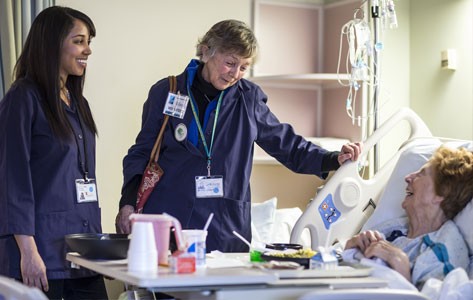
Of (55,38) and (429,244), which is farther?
(55,38)

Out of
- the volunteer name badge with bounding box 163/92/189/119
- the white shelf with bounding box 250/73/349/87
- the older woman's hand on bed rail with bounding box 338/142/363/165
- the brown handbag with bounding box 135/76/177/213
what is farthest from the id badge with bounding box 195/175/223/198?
the white shelf with bounding box 250/73/349/87

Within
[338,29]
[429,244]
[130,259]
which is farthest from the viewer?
[338,29]

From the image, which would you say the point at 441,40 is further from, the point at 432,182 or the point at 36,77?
the point at 36,77

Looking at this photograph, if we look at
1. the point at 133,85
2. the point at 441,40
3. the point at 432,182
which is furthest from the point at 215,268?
the point at 441,40

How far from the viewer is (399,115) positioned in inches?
137

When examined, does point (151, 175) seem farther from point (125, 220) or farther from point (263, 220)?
point (263, 220)

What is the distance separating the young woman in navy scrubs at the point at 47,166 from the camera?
2844mm

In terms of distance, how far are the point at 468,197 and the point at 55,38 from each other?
153 cm

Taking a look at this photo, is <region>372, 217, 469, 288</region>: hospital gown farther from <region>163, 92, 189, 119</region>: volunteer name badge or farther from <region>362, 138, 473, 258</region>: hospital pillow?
<region>163, 92, 189, 119</region>: volunteer name badge

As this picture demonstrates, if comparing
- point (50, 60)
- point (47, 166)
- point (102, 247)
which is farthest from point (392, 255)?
point (50, 60)

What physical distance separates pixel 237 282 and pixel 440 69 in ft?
9.97

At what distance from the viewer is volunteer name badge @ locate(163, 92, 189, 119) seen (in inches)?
125

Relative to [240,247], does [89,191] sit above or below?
above

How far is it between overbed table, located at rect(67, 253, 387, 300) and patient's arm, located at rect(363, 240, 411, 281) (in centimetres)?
28
